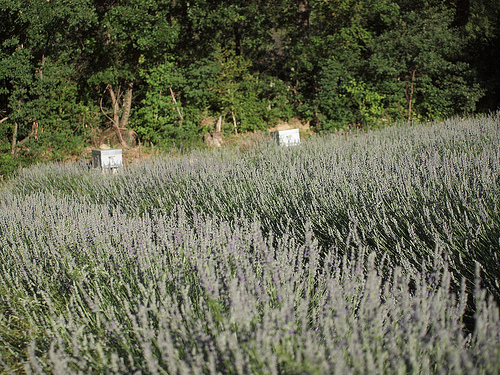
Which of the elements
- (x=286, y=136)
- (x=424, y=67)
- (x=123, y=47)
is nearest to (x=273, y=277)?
(x=286, y=136)

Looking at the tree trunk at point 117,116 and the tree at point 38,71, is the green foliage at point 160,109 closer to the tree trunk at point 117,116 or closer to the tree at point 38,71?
the tree trunk at point 117,116

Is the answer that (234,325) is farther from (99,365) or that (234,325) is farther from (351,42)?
(351,42)

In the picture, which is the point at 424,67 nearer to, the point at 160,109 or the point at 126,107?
the point at 160,109

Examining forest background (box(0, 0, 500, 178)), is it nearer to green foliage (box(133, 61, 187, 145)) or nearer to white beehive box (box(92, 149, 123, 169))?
green foliage (box(133, 61, 187, 145))

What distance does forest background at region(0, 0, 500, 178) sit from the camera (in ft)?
29.5

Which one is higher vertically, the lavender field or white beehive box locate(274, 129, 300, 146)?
white beehive box locate(274, 129, 300, 146)

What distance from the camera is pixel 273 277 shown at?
5.67ft

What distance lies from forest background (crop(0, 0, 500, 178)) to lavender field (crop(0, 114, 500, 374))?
557cm

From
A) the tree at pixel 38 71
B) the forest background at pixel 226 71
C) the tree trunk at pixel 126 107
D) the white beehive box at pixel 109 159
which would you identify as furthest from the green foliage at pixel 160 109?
the white beehive box at pixel 109 159

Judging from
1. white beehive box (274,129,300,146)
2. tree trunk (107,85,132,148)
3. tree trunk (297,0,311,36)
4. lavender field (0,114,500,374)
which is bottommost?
lavender field (0,114,500,374)

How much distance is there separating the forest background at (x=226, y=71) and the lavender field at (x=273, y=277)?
5.57m

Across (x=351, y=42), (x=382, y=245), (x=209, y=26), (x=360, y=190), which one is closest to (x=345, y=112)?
(x=351, y=42)

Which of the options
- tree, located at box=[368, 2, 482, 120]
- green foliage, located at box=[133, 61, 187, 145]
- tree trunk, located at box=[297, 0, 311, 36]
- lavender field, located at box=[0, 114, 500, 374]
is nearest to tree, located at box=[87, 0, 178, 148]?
green foliage, located at box=[133, 61, 187, 145]

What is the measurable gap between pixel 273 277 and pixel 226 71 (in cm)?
908
